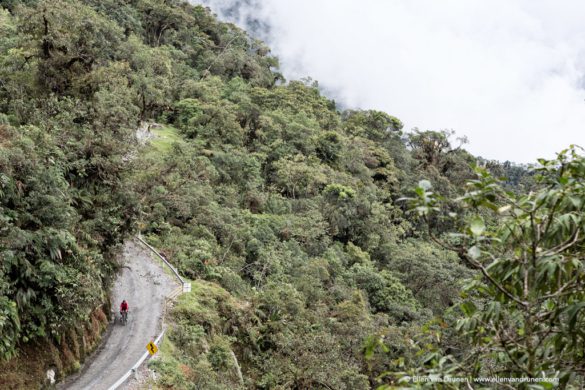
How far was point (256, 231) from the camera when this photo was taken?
94.0 ft

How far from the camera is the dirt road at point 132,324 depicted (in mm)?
13320

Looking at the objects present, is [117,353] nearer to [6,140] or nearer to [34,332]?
[34,332]

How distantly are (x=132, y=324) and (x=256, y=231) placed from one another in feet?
41.7

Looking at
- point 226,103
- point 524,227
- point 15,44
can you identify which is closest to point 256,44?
point 226,103

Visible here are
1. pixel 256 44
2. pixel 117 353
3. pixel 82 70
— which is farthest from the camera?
pixel 256 44

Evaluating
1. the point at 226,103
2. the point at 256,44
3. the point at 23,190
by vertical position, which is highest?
the point at 256,44

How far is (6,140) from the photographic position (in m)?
12.9

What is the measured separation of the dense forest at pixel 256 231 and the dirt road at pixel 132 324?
3.08ft

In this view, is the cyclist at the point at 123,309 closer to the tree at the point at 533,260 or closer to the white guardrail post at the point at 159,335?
the white guardrail post at the point at 159,335

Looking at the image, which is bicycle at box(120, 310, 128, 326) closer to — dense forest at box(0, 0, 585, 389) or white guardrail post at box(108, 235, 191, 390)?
white guardrail post at box(108, 235, 191, 390)

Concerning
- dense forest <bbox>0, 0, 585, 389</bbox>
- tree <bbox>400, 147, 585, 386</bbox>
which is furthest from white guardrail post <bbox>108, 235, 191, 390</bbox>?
tree <bbox>400, 147, 585, 386</bbox>

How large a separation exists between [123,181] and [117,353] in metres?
5.93

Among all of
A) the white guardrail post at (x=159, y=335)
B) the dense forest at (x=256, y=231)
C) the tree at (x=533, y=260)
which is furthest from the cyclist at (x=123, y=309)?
the tree at (x=533, y=260)

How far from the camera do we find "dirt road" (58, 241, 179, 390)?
13.3 m
